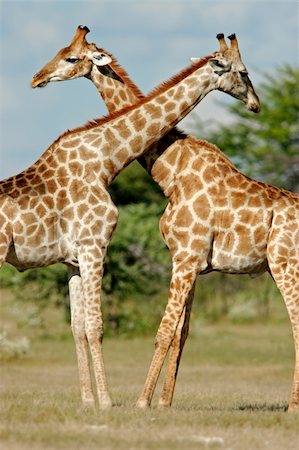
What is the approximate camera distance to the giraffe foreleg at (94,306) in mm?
10805

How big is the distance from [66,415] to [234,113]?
3078 centimetres

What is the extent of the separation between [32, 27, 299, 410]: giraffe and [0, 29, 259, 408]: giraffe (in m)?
0.33

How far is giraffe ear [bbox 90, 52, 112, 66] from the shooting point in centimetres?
1184

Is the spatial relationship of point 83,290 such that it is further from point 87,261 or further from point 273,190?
point 273,190

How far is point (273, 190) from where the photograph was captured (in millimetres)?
11672

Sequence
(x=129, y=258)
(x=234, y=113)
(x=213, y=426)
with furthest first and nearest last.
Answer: (x=234, y=113) < (x=129, y=258) < (x=213, y=426)

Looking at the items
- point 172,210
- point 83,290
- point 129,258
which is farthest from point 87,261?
point 129,258

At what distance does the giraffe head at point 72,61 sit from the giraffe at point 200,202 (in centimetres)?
1

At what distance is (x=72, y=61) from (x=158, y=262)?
16707 mm

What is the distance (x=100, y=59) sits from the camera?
11891 millimetres

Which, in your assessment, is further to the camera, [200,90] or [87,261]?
[200,90]

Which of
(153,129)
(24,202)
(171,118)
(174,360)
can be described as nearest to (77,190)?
(24,202)

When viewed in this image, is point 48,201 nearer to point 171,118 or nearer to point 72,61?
point 171,118

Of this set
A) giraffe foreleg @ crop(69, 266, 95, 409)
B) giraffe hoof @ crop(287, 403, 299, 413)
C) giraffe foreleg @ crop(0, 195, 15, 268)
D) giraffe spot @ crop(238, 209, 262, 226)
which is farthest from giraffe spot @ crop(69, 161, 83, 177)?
giraffe hoof @ crop(287, 403, 299, 413)
